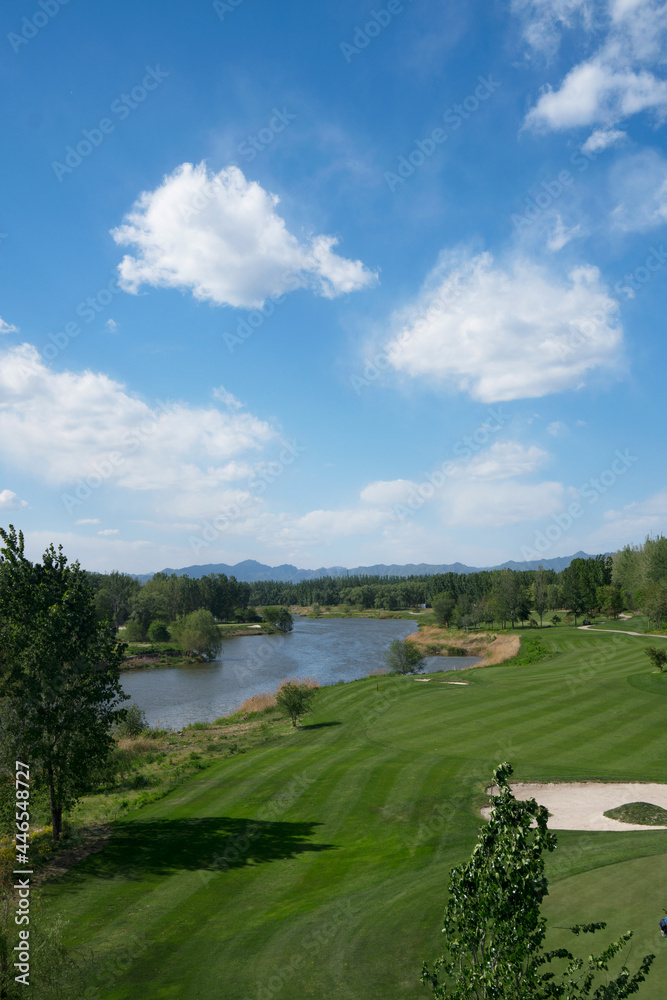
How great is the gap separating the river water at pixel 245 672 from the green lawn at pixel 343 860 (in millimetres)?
25989

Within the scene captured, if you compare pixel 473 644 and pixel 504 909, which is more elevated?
pixel 504 909

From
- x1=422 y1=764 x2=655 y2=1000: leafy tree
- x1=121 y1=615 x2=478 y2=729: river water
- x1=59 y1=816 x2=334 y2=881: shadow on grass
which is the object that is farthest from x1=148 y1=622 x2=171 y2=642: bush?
x1=422 y1=764 x2=655 y2=1000: leafy tree

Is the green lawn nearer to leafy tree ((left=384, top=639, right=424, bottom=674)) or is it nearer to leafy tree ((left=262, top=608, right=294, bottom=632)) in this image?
leafy tree ((left=384, top=639, right=424, bottom=674))

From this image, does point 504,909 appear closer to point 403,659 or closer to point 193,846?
point 193,846

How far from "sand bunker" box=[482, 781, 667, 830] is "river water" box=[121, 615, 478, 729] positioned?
116 ft

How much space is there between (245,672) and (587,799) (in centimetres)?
6175

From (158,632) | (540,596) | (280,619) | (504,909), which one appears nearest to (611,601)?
(540,596)

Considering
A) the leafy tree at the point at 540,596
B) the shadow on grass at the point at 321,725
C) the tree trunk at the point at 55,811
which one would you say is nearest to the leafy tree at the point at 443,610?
the leafy tree at the point at 540,596

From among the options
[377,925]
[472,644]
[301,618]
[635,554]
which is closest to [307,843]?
[377,925]

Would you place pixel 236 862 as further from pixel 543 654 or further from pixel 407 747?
pixel 543 654

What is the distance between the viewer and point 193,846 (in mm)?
19578

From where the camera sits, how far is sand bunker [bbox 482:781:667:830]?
1959cm

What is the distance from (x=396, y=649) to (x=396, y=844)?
4555cm

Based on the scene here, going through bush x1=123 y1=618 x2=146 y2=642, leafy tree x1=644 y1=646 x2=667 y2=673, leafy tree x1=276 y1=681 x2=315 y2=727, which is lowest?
bush x1=123 y1=618 x2=146 y2=642
